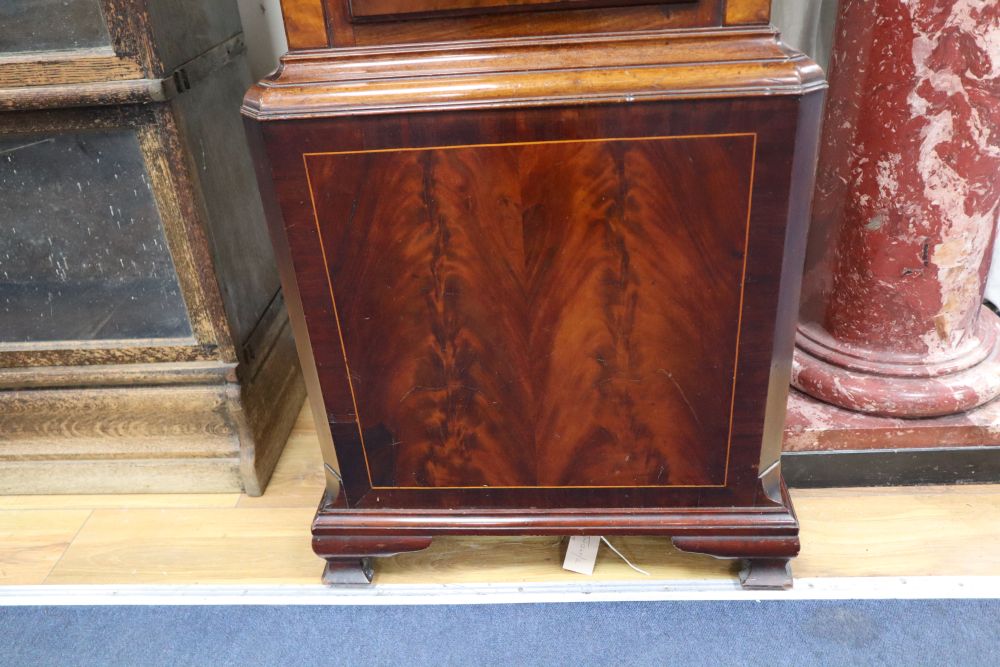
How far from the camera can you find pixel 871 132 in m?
1.25

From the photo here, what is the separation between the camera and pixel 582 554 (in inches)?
53.3

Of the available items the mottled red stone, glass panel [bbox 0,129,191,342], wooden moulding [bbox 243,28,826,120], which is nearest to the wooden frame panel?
glass panel [bbox 0,129,191,342]

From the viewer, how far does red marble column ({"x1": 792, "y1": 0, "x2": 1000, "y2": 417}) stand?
118cm

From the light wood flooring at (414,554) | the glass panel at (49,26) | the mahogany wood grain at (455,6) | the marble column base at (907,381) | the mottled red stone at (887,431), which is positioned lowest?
the light wood flooring at (414,554)

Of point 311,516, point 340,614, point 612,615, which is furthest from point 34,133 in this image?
point 612,615

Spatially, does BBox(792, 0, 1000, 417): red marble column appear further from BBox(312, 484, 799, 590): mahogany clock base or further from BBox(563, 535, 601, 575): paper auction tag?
BBox(563, 535, 601, 575): paper auction tag

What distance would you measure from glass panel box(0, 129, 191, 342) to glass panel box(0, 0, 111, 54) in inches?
5.8

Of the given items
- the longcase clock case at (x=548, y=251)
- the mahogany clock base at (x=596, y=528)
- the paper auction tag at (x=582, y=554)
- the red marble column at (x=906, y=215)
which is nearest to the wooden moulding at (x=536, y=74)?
the longcase clock case at (x=548, y=251)

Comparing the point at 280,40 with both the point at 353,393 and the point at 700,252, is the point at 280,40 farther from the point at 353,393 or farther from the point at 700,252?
the point at 700,252

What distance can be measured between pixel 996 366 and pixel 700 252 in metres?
0.81

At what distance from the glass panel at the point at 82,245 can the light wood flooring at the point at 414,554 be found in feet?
1.19

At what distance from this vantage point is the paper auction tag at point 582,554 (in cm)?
134

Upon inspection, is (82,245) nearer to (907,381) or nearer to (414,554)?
(414,554)

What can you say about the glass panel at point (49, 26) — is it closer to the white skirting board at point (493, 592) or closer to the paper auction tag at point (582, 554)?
the white skirting board at point (493, 592)
